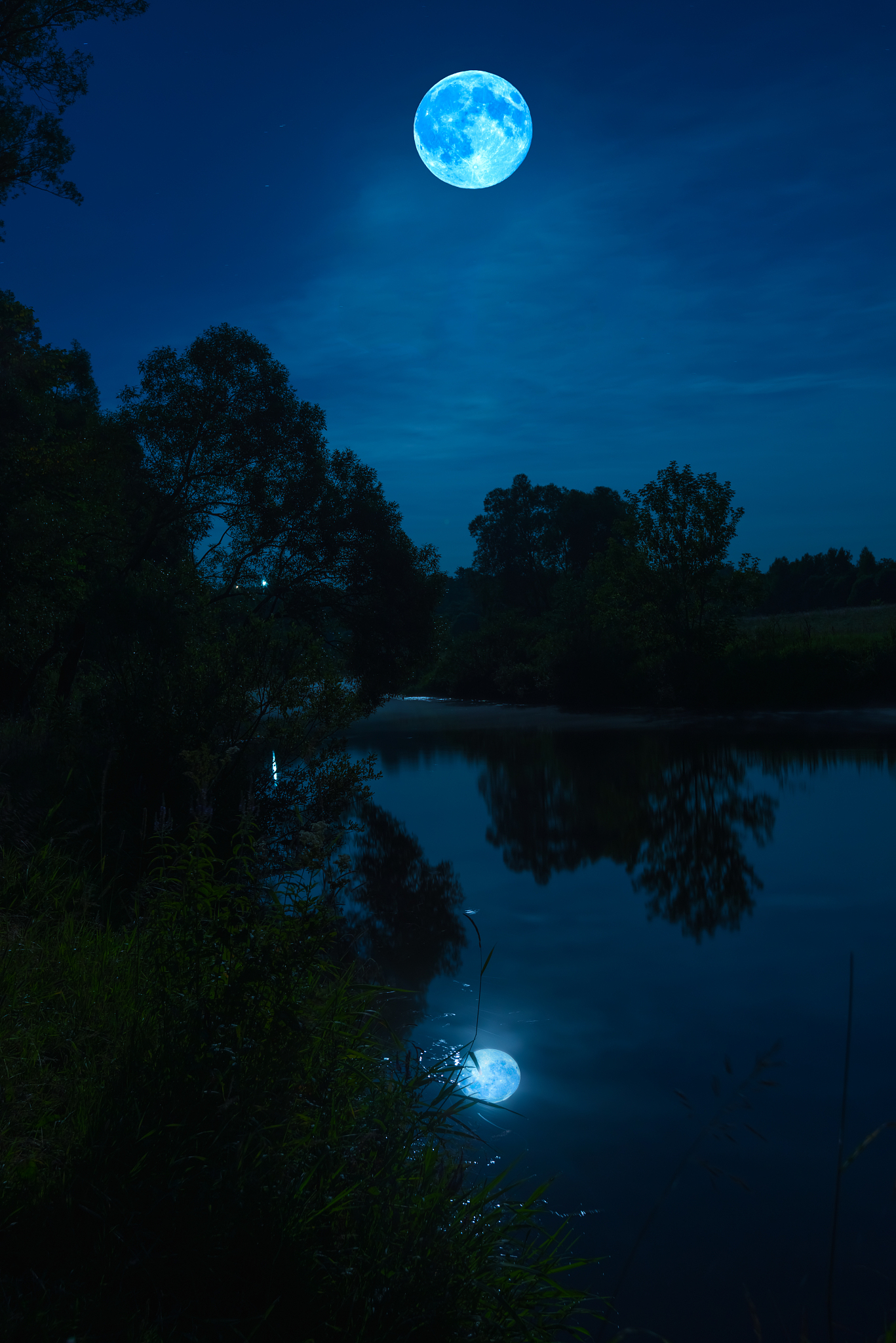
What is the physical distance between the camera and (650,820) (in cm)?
1402

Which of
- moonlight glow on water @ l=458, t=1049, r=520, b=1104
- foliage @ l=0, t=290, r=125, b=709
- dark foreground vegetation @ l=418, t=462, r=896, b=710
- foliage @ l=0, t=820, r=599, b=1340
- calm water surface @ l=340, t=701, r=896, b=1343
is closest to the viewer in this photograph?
foliage @ l=0, t=820, r=599, b=1340

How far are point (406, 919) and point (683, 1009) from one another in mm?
3440

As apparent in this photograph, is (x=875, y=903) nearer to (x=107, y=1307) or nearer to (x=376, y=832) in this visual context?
(x=376, y=832)

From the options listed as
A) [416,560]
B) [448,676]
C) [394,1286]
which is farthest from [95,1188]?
[448,676]

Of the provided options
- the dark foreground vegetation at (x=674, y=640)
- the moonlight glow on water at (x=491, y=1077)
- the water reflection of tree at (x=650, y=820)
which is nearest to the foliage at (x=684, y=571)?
the dark foreground vegetation at (x=674, y=640)

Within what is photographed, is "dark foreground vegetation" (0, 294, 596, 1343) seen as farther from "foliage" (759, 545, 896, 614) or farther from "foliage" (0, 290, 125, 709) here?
"foliage" (759, 545, 896, 614)

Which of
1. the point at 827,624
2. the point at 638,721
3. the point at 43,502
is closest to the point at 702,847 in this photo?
the point at 43,502

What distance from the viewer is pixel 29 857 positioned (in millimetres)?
6457

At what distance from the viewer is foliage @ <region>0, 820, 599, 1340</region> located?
257 centimetres

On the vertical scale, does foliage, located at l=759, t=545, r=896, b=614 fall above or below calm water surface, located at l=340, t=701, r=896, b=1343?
above

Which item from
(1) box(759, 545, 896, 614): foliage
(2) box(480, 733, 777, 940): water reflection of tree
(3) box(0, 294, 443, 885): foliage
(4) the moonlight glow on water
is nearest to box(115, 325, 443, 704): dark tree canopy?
(3) box(0, 294, 443, 885): foliage

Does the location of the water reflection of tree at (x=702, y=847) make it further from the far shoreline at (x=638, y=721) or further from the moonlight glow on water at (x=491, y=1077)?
the far shoreline at (x=638, y=721)

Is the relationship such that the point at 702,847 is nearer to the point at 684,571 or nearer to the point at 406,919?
the point at 406,919

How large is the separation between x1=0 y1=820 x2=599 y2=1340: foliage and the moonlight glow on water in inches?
39.4
